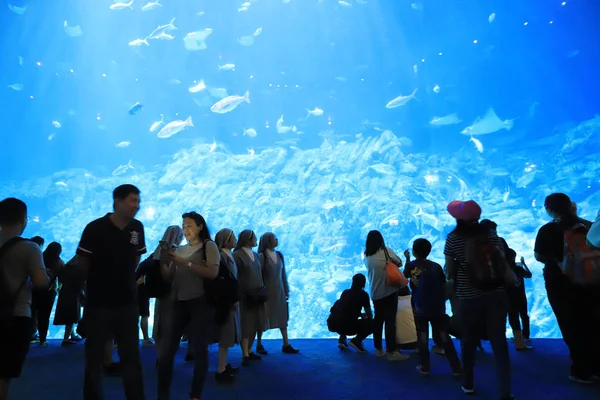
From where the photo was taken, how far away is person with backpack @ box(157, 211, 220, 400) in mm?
2504

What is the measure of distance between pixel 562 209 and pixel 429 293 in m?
1.34

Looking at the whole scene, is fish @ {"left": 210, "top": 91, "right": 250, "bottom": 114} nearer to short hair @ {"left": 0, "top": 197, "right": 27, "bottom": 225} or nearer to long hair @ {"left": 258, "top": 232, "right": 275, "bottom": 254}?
long hair @ {"left": 258, "top": 232, "right": 275, "bottom": 254}

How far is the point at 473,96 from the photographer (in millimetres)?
30375

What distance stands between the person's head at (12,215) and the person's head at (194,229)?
95 centimetres

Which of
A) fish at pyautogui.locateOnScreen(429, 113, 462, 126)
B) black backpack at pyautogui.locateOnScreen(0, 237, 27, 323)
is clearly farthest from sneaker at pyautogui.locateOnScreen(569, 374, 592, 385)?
fish at pyautogui.locateOnScreen(429, 113, 462, 126)

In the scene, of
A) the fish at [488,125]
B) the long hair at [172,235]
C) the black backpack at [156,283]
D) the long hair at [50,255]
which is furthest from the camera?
the fish at [488,125]

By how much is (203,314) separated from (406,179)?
867 inches

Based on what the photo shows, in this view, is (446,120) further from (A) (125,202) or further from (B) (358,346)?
(A) (125,202)

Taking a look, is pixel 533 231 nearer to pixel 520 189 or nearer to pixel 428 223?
pixel 428 223

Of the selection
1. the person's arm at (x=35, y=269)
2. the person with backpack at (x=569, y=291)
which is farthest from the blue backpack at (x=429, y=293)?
the person's arm at (x=35, y=269)

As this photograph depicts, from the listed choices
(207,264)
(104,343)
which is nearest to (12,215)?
(104,343)

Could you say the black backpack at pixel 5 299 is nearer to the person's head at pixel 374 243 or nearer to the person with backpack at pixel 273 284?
the person with backpack at pixel 273 284

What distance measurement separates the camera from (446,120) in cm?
2944

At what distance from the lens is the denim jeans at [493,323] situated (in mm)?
2545
